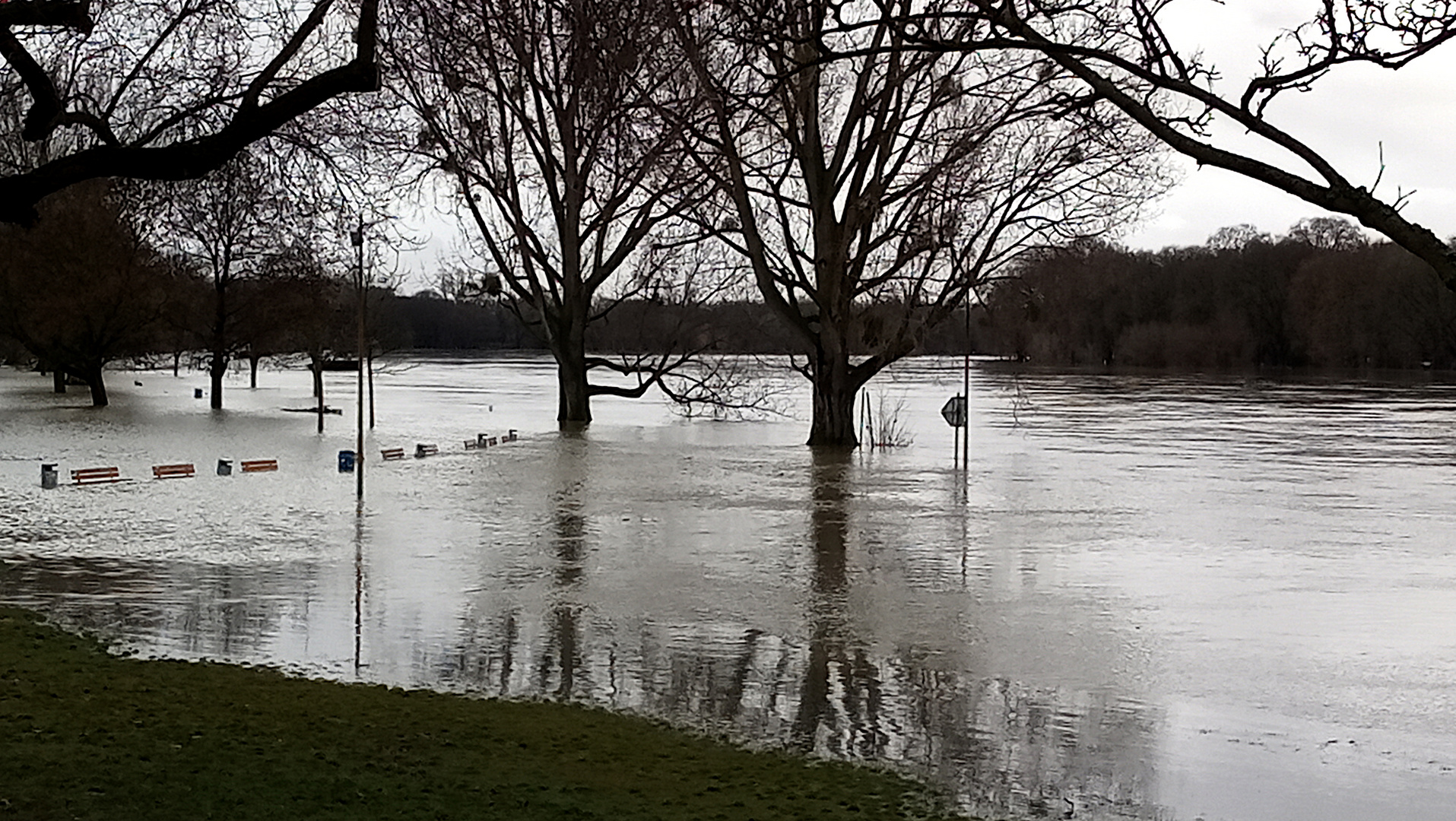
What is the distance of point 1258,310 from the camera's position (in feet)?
451

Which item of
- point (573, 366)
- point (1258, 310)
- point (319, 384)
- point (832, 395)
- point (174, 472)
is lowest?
point (174, 472)

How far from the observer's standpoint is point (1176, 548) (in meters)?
20.6

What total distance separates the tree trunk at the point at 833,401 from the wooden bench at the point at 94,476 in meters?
15.1

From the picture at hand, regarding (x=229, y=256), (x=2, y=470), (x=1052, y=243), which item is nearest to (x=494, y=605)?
(x=2, y=470)

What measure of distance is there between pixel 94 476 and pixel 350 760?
23.4 meters

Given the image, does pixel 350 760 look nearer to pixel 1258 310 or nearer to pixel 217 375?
pixel 217 375

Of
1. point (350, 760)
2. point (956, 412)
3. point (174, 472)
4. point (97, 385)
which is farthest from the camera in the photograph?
point (97, 385)

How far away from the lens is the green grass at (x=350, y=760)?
260 inches

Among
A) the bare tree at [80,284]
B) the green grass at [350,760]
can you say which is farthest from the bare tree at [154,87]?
the bare tree at [80,284]

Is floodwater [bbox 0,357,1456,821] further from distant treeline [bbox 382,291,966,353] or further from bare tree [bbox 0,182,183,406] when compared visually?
bare tree [bbox 0,182,183,406]

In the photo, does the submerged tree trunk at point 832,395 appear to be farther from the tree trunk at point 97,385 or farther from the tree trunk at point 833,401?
the tree trunk at point 97,385

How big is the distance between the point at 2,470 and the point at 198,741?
24.7m

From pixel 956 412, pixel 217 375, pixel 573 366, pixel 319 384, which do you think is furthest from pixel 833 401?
pixel 217 375

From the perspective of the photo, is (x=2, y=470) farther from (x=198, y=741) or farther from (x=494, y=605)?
(x=198, y=741)
